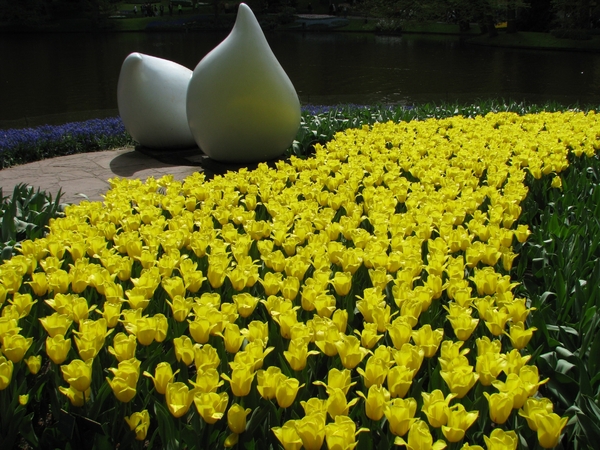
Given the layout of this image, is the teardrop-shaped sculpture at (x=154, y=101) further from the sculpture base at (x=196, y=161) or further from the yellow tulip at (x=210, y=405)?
the yellow tulip at (x=210, y=405)

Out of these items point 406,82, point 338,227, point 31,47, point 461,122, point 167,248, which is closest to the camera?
point 167,248

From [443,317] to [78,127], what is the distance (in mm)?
8603

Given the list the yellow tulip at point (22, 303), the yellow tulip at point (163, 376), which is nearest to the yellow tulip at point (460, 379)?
the yellow tulip at point (163, 376)

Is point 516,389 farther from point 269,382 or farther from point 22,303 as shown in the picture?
point 22,303

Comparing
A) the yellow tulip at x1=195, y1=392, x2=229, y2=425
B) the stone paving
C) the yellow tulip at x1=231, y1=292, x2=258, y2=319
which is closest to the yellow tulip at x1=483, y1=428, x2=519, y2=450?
the yellow tulip at x1=195, y1=392, x2=229, y2=425

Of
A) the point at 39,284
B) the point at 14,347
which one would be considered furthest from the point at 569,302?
the point at 39,284

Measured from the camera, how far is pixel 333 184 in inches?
172

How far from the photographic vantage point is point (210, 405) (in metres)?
1.62

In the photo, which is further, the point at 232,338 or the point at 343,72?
the point at 343,72

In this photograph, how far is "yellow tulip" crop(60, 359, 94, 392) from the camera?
5.66ft

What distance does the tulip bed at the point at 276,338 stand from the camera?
165cm

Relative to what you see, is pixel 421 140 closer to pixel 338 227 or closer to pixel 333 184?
pixel 333 184

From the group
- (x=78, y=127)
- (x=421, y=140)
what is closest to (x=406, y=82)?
(x=78, y=127)

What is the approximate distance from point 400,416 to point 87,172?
5931mm
